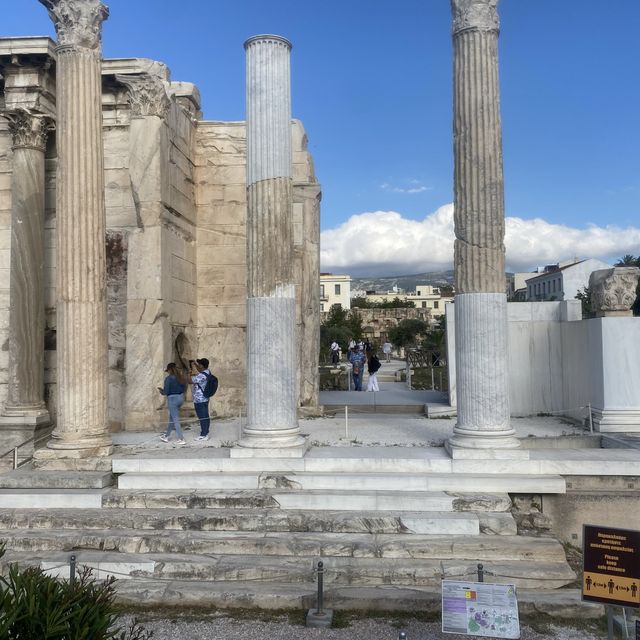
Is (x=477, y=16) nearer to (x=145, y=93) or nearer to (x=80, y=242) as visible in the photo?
(x=145, y=93)

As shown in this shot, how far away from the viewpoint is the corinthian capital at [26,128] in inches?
444

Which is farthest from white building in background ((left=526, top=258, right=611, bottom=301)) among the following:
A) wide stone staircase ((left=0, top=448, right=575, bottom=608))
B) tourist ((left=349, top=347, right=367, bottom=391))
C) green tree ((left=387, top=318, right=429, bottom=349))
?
wide stone staircase ((left=0, top=448, right=575, bottom=608))

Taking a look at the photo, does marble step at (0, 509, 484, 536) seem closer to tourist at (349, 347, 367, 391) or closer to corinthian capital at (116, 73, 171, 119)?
corinthian capital at (116, 73, 171, 119)

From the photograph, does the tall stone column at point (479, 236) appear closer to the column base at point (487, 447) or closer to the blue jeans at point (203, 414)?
the column base at point (487, 447)

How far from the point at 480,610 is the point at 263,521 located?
128 inches

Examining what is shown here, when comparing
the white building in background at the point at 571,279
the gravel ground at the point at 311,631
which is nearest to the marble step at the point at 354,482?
the gravel ground at the point at 311,631

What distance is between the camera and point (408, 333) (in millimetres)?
57406

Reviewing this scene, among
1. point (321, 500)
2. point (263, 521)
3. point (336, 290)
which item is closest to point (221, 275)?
point (321, 500)

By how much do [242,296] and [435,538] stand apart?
322 inches

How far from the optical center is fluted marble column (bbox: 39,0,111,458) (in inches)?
372

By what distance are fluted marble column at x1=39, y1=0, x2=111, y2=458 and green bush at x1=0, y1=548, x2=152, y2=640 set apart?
5.33 meters

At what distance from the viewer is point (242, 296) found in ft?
46.3

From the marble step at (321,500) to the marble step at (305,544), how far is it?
53 centimetres

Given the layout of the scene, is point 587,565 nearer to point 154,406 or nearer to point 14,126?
point 154,406
